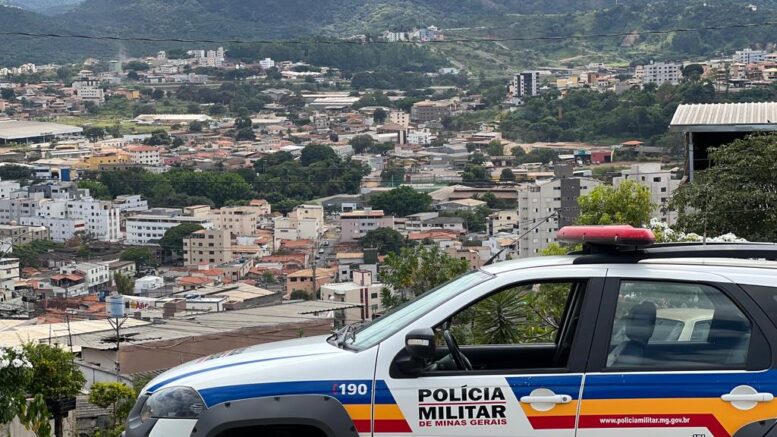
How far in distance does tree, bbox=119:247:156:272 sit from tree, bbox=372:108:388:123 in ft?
123

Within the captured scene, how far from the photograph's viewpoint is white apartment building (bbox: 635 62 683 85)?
238 ft

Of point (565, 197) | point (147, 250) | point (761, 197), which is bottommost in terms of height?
point (147, 250)

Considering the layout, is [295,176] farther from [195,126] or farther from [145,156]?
[195,126]

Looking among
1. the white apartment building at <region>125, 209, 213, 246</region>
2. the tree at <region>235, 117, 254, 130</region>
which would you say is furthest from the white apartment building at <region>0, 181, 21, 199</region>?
the tree at <region>235, 117, 254, 130</region>

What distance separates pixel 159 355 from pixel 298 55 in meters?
86.3

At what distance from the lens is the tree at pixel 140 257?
4072 centimetres

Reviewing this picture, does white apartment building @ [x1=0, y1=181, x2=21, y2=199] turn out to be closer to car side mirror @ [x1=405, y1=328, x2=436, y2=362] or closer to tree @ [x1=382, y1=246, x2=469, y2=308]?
tree @ [x1=382, y1=246, x2=469, y2=308]

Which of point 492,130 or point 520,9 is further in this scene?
point 520,9

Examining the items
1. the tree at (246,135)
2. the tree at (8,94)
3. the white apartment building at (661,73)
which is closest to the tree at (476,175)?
the tree at (246,135)

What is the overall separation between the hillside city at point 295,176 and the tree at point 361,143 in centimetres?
10

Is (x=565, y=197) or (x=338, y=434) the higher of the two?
(x=338, y=434)

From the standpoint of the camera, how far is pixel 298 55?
317 feet

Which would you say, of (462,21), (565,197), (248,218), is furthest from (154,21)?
(565,197)

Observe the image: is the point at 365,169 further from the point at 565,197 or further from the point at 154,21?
the point at 154,21
